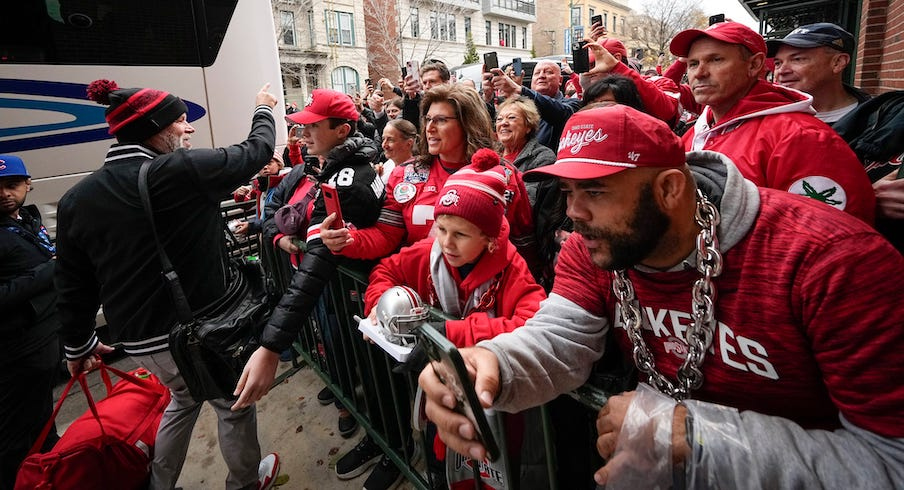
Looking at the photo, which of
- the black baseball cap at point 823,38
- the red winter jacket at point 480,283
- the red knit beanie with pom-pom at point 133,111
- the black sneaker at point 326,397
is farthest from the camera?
the black sneaker at point 326,397

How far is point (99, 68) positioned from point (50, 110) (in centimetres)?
61

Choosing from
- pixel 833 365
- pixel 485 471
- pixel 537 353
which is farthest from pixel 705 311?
pixel 485 471

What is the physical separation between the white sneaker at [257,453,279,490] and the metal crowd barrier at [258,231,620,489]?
1.97 feet

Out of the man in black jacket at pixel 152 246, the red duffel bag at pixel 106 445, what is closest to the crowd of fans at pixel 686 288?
the man in black jacket at pixel 152 246

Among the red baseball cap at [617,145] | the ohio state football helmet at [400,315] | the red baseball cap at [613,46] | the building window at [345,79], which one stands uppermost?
the building window at [345,79]

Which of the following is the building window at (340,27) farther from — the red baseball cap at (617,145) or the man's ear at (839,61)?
the red baseball cap at (617,145)

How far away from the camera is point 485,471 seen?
6.40ft

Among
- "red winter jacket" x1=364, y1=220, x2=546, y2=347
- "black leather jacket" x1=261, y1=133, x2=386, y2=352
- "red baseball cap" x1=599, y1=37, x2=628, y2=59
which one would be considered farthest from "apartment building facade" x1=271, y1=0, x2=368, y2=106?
"red winter jacket" x1=364, y1=220, x2=546, y2=347

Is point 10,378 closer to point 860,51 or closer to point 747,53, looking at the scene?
point 747,53

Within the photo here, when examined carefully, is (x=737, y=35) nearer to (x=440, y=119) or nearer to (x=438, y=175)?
(x=440, y=119)

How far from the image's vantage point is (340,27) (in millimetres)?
27047

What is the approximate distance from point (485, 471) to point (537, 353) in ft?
2.73

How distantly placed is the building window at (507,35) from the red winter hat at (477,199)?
147ft

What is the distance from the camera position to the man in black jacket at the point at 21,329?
2893mm
